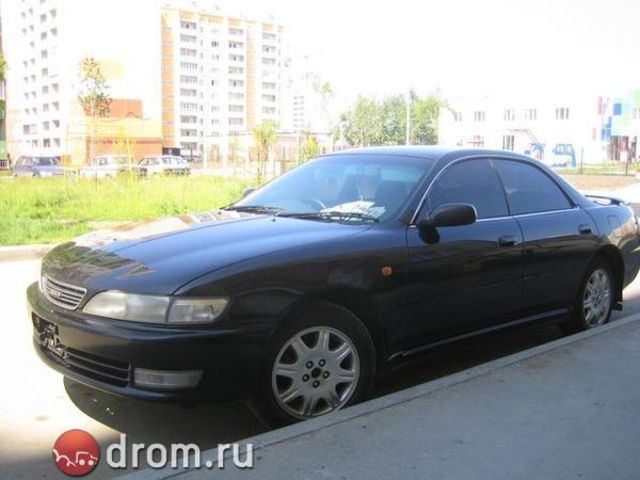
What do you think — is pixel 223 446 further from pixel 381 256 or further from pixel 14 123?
pixel 14 123

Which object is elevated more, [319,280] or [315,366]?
[319,280]

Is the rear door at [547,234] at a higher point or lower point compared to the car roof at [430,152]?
lower

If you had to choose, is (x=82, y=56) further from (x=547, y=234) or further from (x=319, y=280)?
(x=319, y=280)

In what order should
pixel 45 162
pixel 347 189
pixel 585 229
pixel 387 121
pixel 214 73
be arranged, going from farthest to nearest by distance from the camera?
pixel 214 73 → pixel 387 121 → pixel 45 162 → pixel 585 229 → pixel 347 189

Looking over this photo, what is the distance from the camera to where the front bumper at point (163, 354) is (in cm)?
327

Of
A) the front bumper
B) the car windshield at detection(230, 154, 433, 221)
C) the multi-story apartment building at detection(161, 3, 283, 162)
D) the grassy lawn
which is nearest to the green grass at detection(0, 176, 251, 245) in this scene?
the car windshield at detection(230, 154, 433, 221)

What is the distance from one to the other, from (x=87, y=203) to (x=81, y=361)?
12526 millimetres

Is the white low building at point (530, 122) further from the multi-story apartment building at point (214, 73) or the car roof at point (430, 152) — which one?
the car roof at point (430, 152)

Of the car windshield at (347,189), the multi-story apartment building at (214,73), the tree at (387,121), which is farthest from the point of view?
the multi-story apartment building at (214,73)

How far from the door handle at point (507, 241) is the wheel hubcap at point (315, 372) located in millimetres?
1436

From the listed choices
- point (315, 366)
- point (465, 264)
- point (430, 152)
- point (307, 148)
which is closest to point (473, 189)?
point (430, 152)

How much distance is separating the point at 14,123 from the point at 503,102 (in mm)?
90914

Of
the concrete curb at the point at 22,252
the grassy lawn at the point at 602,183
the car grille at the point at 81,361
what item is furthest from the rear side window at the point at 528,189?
the grassy lawn at the point at 602,183

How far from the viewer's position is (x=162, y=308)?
10.9 feet
